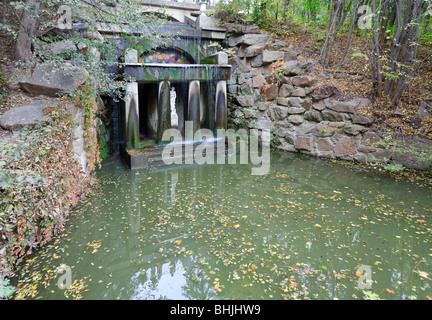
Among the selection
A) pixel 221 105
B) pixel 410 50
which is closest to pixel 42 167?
pixel 221 105

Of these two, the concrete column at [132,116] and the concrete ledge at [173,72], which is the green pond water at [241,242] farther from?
the concrete ledge at [173,72]

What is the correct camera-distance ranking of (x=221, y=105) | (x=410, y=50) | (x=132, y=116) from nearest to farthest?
(x=410, y=50) < (x=132, y=116) < (x=221, y=105)

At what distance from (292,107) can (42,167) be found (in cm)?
573

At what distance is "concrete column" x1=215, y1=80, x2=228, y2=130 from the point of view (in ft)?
23.6

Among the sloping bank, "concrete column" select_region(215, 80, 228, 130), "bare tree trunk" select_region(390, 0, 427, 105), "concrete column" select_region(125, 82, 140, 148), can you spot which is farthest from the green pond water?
"concrete column" select_region(215, 80, 228, 130)

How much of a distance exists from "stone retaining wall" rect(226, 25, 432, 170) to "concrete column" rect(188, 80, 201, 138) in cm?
155

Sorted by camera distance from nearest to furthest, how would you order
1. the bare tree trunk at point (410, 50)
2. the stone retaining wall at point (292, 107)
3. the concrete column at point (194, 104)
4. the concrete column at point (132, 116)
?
the bare tree trunk at point (410, 50), the stone retaining wall at point (292, 107), the concrete column at point (132, 116), the concrete column at point (194, 104)

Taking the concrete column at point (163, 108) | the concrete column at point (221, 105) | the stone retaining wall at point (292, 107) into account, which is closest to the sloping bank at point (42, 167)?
the concrete column at point (163, 108)

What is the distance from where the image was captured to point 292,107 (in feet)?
22.7

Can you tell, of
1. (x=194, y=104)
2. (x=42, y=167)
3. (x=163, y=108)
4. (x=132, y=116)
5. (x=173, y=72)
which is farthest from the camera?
(x=194, y=104)

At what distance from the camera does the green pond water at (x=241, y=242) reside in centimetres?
237

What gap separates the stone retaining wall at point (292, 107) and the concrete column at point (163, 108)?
2332mm

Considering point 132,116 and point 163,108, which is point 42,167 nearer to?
point 132,116
